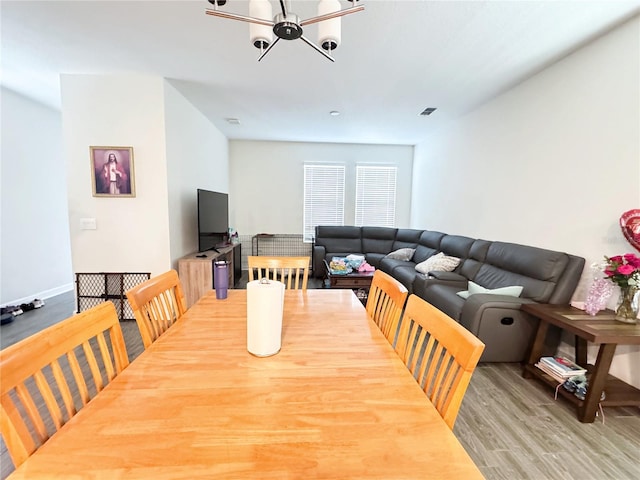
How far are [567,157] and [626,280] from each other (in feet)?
3.99

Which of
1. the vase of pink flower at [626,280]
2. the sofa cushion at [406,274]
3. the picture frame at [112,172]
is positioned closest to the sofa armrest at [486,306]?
the vase of pink flower at [626,280]

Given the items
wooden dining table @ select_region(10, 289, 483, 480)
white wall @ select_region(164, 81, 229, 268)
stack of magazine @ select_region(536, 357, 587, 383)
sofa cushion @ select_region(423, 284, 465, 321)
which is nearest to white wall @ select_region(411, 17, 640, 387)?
stack of magazine @ select_region(536, 357, 587, 383)

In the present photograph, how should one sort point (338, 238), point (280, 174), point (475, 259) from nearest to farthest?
point (475, 259), point (338, 238), point (280, 174)

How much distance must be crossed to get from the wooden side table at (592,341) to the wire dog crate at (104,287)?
3.73 m

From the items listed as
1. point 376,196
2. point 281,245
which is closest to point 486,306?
point 376,196

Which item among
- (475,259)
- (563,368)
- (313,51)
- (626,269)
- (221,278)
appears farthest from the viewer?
(475,259)

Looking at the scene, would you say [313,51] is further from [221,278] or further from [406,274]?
[406,274]

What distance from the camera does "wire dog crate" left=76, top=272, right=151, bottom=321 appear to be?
3037 millimetres

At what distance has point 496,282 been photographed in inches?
115

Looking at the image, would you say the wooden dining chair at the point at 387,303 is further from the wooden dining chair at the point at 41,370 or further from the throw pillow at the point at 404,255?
the throw pillow at the point at 404,255

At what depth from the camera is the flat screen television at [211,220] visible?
11.5ft

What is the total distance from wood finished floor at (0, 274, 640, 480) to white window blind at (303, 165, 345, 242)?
4.11 metres

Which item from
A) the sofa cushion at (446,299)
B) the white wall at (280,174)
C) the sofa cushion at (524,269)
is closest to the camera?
the sofa cushion at (524,269)

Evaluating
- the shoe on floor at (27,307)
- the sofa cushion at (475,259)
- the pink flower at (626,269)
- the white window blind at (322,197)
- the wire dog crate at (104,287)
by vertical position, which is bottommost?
the shoe on floor at (27,307)
